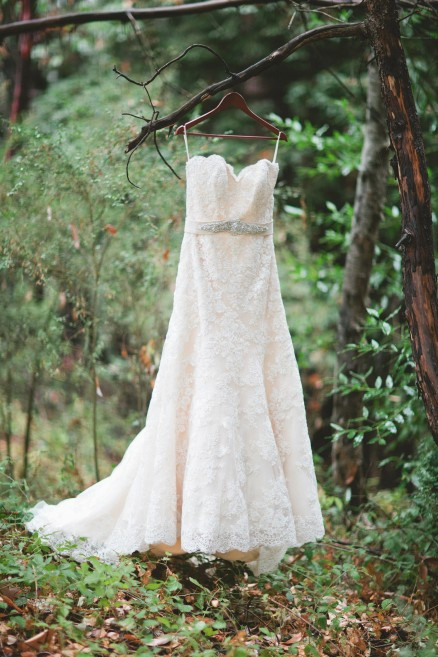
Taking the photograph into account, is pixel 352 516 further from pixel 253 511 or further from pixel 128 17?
pixel 128 17

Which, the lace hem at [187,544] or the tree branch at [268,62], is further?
the tree branch at [268,62]

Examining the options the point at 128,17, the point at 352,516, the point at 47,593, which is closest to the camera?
the point at 47,593

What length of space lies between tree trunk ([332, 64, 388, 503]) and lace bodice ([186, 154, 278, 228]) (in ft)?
5.59

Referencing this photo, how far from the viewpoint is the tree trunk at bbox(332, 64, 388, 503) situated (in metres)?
4.02

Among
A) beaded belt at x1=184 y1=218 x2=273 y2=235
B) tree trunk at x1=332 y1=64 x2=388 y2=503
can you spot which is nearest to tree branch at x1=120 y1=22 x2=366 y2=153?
beaded belt at x1=184 y1=218 x2=273 y2=235

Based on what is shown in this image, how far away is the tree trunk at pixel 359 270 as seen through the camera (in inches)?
158

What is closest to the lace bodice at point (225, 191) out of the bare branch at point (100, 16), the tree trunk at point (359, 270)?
the bare branch at point (100, 16)

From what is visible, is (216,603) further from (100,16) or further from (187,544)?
(100,16)

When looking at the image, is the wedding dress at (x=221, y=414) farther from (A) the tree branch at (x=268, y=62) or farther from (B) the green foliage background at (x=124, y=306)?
(B) the green foliage background at (x=124, y=306)

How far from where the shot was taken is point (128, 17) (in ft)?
10.3

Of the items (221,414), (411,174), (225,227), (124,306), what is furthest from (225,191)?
(124,306)

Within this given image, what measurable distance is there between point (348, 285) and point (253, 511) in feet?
7.04

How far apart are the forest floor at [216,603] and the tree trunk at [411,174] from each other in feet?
3.15

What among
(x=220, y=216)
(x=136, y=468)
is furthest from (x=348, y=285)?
(x=136, y=468)
